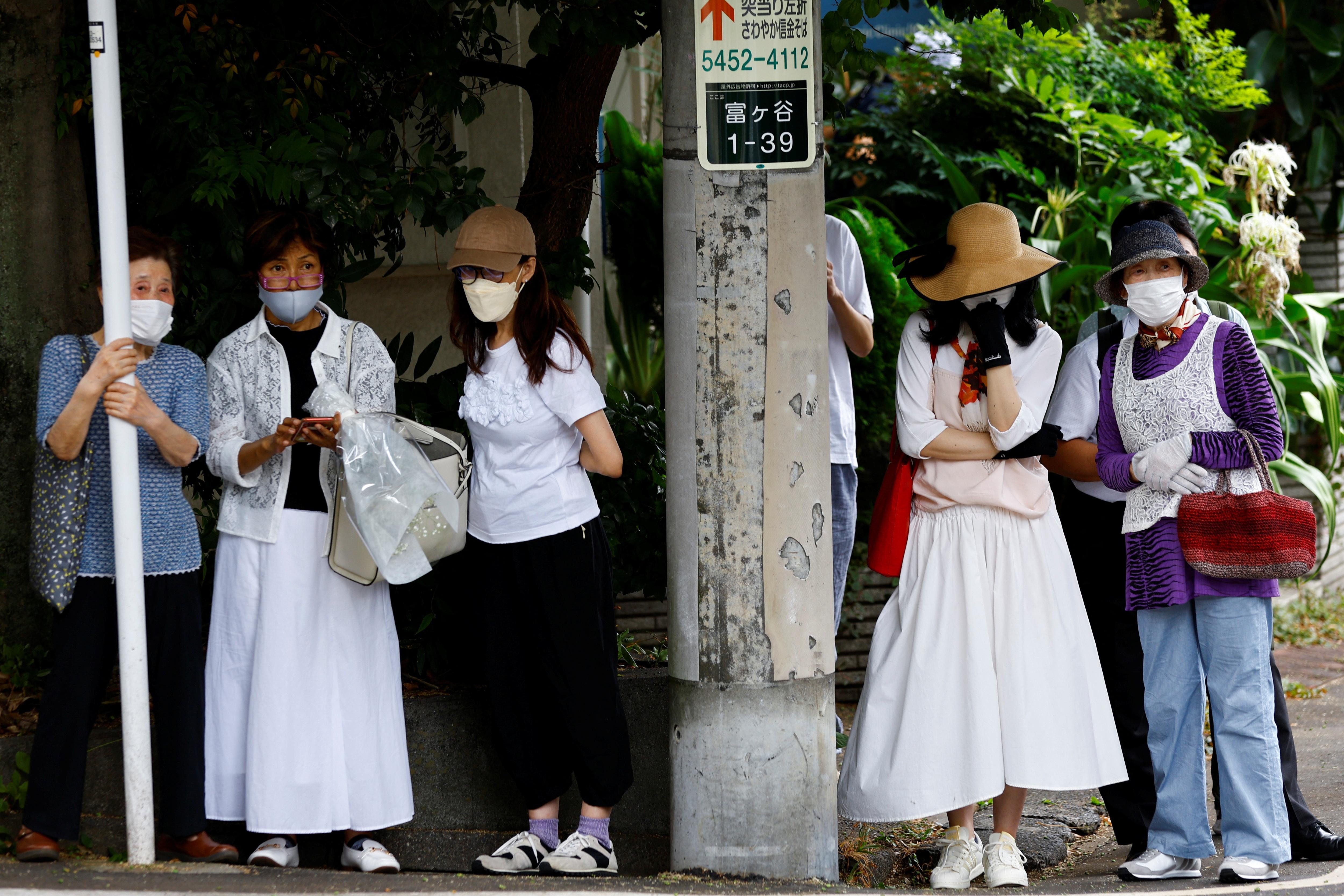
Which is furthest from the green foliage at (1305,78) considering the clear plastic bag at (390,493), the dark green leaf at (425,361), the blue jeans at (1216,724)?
the clear plastic bag at (390,493)

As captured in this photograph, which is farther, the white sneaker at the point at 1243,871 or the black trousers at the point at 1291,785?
the black trousers at the point at 1291,785

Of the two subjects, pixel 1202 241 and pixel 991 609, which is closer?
pixel 991 609

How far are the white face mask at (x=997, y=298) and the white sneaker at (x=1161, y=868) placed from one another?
156 cm

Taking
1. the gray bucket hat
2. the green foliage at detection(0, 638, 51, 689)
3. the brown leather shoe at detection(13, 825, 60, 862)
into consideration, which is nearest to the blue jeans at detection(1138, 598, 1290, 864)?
the gray bucket hat

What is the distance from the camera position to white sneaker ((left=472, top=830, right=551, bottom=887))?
3635mm

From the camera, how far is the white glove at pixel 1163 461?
3.59 metres

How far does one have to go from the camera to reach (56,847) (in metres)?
3.50

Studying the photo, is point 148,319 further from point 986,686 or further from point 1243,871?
point 1243,871

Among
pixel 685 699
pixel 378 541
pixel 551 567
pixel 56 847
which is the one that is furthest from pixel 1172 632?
pixel 56 847

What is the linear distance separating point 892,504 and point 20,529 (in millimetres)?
2658

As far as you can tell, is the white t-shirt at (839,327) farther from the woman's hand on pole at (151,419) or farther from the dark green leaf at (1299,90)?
the dark green leaf at (1299,90)

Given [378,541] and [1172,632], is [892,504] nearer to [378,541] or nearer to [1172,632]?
[1172,632]

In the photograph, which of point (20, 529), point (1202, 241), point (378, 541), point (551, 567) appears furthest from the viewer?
point (1202, 241)

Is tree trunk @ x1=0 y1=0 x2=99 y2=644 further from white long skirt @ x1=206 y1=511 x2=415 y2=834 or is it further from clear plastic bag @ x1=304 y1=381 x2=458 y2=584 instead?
clear plastic bag @ x1=304 y1=381 x2=458 y2=584
